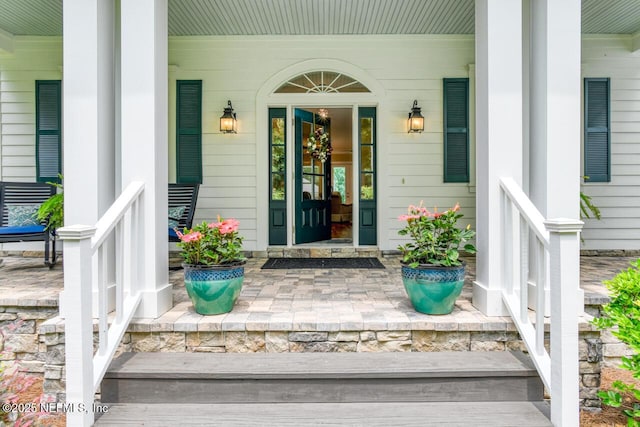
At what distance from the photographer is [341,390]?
2068 millimetres

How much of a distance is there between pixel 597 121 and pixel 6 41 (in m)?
7.74

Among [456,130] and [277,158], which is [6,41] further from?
[456,130]

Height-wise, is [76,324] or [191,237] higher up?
[191,237]

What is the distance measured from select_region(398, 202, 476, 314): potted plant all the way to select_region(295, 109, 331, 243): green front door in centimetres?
314

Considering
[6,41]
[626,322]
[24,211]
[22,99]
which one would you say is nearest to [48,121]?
[22,99]

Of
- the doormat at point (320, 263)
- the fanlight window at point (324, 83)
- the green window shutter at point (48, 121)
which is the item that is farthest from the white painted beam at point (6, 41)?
the doormat at point (320, 263)

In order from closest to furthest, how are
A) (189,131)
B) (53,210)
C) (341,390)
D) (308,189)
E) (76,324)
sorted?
(76,324) → (341,390) → (53,210) → (189,131) → (308,189)

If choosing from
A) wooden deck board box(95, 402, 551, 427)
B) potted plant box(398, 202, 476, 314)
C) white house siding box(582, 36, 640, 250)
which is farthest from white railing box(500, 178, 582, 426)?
white house siding box(582, 36, 640, 250)

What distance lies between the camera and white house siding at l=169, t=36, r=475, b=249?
17.2ft

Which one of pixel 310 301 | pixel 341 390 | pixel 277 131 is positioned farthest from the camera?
pixel 277 131

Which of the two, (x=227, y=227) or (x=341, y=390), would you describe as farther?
(x=227, y=227)

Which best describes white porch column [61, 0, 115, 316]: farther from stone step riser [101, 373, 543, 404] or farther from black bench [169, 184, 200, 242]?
black bench [169, 184, 200, 242]

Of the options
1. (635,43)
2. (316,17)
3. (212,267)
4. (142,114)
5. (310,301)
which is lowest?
(310,301)

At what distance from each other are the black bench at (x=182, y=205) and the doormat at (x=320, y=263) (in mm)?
1022
